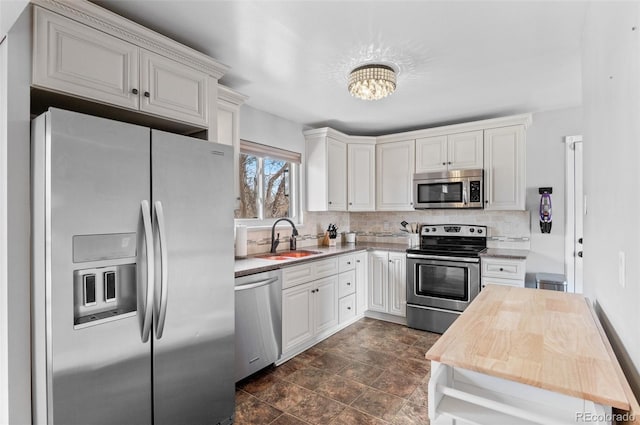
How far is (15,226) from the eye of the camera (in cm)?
144

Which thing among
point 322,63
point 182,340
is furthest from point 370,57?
point 182,340

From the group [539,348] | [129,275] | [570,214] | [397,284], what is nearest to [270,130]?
[397,284]

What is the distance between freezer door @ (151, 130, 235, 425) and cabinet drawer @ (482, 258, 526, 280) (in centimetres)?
260

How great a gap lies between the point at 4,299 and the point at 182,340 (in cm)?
78

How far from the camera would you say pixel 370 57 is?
2334mm

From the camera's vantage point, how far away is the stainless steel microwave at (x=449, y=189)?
12.0 feet

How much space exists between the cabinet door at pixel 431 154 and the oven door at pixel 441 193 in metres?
0.17

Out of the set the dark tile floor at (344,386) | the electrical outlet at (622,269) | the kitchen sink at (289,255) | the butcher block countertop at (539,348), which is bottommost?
the dark tile floor at (344,386)

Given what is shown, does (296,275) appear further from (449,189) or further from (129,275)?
(449,189)

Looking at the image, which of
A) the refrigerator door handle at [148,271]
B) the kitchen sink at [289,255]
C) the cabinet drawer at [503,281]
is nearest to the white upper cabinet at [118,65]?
the refrigerator door handle at [148,271]

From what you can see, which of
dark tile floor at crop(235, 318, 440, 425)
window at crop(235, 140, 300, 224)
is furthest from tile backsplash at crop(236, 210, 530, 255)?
dark tile floor at crop(235, 318, 440, 425)

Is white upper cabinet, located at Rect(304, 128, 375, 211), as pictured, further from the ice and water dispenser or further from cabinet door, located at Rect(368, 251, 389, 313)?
the ice and water dispenser

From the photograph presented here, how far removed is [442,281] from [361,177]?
161cm

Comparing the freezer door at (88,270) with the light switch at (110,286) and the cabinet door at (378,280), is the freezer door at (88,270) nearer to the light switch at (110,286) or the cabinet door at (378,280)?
the light switch at (110,286)
